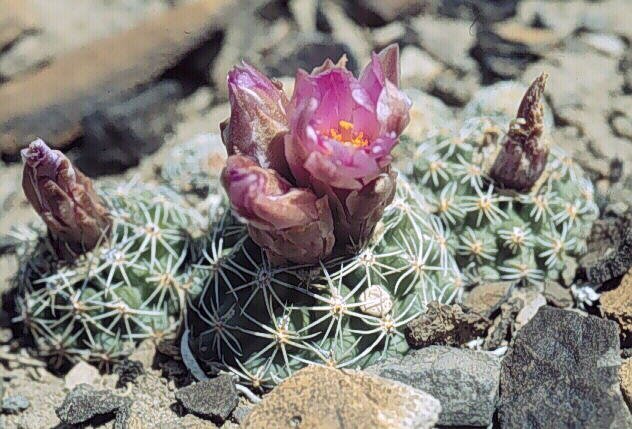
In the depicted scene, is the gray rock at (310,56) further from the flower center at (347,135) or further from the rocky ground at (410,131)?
the flower center at (347,135)

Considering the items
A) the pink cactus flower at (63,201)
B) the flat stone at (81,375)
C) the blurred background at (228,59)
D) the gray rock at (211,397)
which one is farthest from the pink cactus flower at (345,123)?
the blurred background at (228,59)

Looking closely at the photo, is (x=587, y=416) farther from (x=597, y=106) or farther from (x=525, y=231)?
(x=597, y=106)

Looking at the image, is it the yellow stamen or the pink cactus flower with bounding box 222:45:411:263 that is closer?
the pink cactus flower with bounding box 222:45:411:263

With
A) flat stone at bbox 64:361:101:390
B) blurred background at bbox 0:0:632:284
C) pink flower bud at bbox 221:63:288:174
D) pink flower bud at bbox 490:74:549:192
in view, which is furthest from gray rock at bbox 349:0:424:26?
flat stone at bbox 64:361:101:390

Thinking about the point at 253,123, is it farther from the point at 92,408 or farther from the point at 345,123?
the point at 92,408

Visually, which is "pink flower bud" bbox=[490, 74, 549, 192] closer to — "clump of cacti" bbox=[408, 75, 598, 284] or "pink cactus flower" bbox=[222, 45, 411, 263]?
"clump of cacti" bbox=[408, 75, 598, 284]

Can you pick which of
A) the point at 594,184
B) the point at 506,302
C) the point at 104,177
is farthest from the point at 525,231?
the point at 104,177

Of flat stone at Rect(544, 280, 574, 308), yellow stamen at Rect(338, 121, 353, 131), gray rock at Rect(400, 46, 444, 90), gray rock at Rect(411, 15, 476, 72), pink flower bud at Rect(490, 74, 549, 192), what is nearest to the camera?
yellow stamen at Rect(338, 121, 353, 131)

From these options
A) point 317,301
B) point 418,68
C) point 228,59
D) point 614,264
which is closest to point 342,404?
point 317,301
